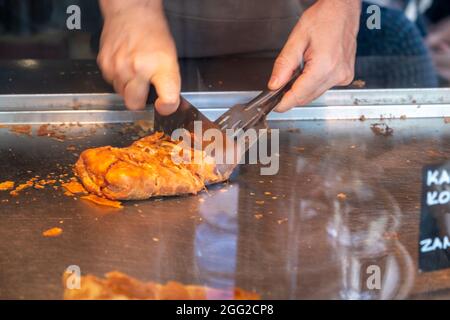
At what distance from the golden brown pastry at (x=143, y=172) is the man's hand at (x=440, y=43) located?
1.72 feet

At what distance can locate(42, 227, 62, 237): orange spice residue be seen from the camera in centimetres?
116

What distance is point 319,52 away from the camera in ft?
5.16

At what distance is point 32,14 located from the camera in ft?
6.54

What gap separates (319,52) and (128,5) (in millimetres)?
448

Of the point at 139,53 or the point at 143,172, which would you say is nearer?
the point at 143,172

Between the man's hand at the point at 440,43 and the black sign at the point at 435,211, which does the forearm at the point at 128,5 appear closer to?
the man's hand at the point at 440,43

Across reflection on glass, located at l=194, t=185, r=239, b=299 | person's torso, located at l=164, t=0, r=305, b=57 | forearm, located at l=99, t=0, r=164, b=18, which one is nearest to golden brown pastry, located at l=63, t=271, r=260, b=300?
reflection on glass, located at l=194, t=185, r=239, b=299

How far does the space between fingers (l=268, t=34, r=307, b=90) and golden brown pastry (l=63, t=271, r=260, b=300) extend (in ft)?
2.04

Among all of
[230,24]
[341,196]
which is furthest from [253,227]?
[230,24]

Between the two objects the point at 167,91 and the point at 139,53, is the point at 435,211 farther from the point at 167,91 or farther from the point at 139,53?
the point at 139,53

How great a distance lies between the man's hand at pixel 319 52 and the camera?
1528 mm

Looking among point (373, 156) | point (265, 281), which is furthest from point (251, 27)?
point (265, 281)

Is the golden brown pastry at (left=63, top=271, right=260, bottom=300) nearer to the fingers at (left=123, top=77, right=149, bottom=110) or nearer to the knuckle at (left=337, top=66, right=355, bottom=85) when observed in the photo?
the fingers at (left=123, top=77, right=149, bottom=110)

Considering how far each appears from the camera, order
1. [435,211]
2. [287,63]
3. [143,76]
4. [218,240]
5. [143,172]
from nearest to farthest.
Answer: [435,211]
[218,240]
[143,172]
[143,76]
[287,63]
